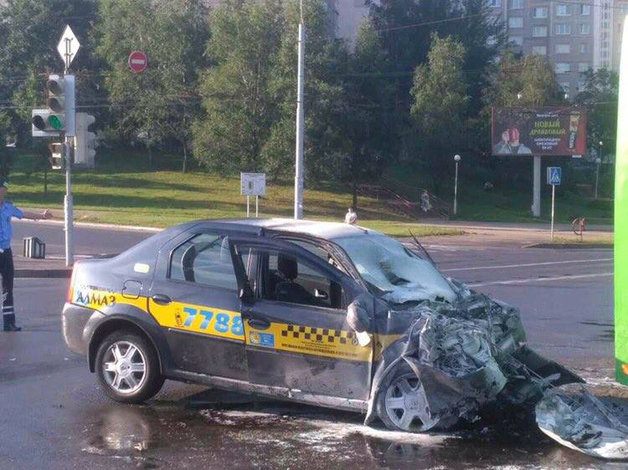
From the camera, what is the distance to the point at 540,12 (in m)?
112

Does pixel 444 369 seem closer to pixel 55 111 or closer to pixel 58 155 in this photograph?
pixel 55 111

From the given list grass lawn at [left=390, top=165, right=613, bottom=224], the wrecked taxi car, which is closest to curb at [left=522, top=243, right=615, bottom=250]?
grass lawn at [left=390, top=165, right=613, bottom=224]

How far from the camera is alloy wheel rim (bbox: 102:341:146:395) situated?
835cm

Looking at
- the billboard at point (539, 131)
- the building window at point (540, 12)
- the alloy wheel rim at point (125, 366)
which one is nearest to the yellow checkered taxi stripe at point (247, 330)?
the alloy wheel rim at point (125, 366)

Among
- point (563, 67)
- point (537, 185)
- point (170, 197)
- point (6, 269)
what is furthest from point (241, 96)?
point (563, 67)

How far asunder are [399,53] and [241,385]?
70.4 meters

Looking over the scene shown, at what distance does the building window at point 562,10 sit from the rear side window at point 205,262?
10936 centimetres

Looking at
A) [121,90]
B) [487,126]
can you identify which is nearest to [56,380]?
[121,90]

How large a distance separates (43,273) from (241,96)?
37992mm

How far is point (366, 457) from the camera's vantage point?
6859mm

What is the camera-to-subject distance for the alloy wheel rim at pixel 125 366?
27.4ft

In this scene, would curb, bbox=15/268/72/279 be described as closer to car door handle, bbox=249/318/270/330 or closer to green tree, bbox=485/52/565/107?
car door handle, bbox=249/318/270/330

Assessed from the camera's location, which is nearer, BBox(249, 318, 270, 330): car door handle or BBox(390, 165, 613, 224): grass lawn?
BBox(249, 318, 270, 330): car door handle

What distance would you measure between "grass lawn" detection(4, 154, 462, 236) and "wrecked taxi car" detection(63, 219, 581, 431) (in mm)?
A: 36057
